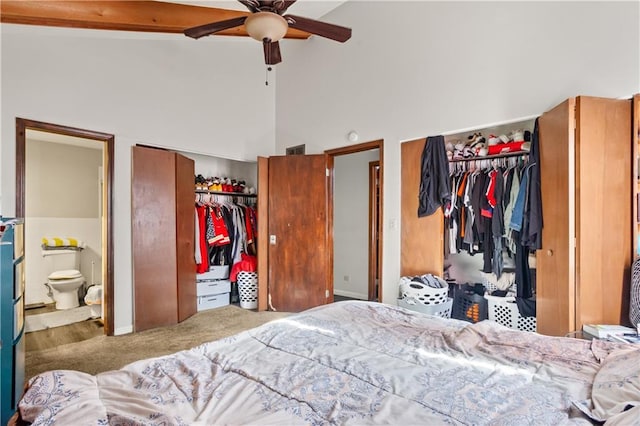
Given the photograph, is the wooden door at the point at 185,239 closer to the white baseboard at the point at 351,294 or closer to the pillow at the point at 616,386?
the white baseboard at the point at 351,294

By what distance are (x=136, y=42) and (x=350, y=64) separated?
2285 millimetres

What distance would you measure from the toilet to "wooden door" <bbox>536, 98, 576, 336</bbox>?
16.9ft

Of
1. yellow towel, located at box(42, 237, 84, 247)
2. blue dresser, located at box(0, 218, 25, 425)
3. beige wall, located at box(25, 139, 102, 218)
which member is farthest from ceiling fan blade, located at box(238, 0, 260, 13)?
yellow towel, located at box(42, 237, 84, 247)

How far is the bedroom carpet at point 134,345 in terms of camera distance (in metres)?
2.64

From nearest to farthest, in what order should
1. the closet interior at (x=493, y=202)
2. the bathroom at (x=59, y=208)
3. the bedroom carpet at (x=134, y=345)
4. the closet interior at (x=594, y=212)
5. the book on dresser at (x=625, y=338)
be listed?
the book on dresser at (x=625, y=338) → the closet interior at (x=594, y=212) → the bedroom carpet at (x=134, y=345) → the closet interior at (x=493, y=202) → the bathroom at (x=59, y=208)

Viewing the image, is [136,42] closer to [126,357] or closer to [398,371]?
[126,357]

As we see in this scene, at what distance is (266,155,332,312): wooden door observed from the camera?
4.06m

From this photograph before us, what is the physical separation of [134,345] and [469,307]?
10.5ft

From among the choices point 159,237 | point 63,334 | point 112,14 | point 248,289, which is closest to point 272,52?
point 112,14

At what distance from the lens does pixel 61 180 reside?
15.8 ft

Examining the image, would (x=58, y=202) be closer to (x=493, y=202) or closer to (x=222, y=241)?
(x=222, y=241)

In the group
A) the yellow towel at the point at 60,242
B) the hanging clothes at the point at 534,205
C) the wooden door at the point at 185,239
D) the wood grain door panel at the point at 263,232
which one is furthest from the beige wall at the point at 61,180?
the hanging clothes at the point at 534,205

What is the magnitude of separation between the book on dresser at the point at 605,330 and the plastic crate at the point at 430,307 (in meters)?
1.08

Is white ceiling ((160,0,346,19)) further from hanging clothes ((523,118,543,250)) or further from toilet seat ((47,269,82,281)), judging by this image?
toilet seat ((47,269,82,281))
